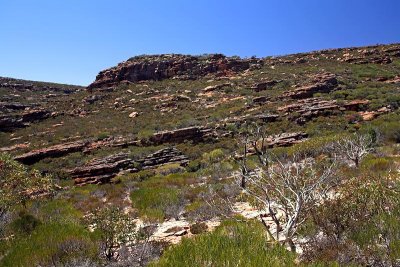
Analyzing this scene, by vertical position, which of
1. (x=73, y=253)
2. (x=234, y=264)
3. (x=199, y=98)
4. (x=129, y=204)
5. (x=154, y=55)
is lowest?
(x=129, y=204)

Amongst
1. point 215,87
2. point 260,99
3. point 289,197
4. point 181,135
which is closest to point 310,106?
point 260,99

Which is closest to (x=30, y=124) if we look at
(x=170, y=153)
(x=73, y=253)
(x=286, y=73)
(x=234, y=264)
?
(x=170, y=153)

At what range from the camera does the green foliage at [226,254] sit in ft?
15.0

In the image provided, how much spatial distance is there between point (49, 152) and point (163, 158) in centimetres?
1494

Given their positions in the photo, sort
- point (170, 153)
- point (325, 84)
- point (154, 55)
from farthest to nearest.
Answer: point (154, 55) → point (325, 84) → point (170, 153)


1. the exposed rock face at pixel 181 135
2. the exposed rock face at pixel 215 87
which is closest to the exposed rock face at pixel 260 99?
the exposed rock face at pixel 181 135

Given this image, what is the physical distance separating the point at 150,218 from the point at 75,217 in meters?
3.00

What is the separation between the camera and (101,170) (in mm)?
27391

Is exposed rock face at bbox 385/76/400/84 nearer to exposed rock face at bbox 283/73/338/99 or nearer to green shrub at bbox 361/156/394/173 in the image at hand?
exposed rock face at bbox 283/73/338/99

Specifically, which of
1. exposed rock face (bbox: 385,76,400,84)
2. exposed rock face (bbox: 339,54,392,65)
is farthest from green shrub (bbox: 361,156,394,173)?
exposed rock face (bbox: 339,54,392,65)

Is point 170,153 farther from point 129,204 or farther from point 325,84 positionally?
point 325,84

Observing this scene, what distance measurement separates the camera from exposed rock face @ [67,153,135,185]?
2586 cm

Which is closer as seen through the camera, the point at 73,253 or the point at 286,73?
the point at 73,253

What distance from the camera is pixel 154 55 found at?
273 feet
